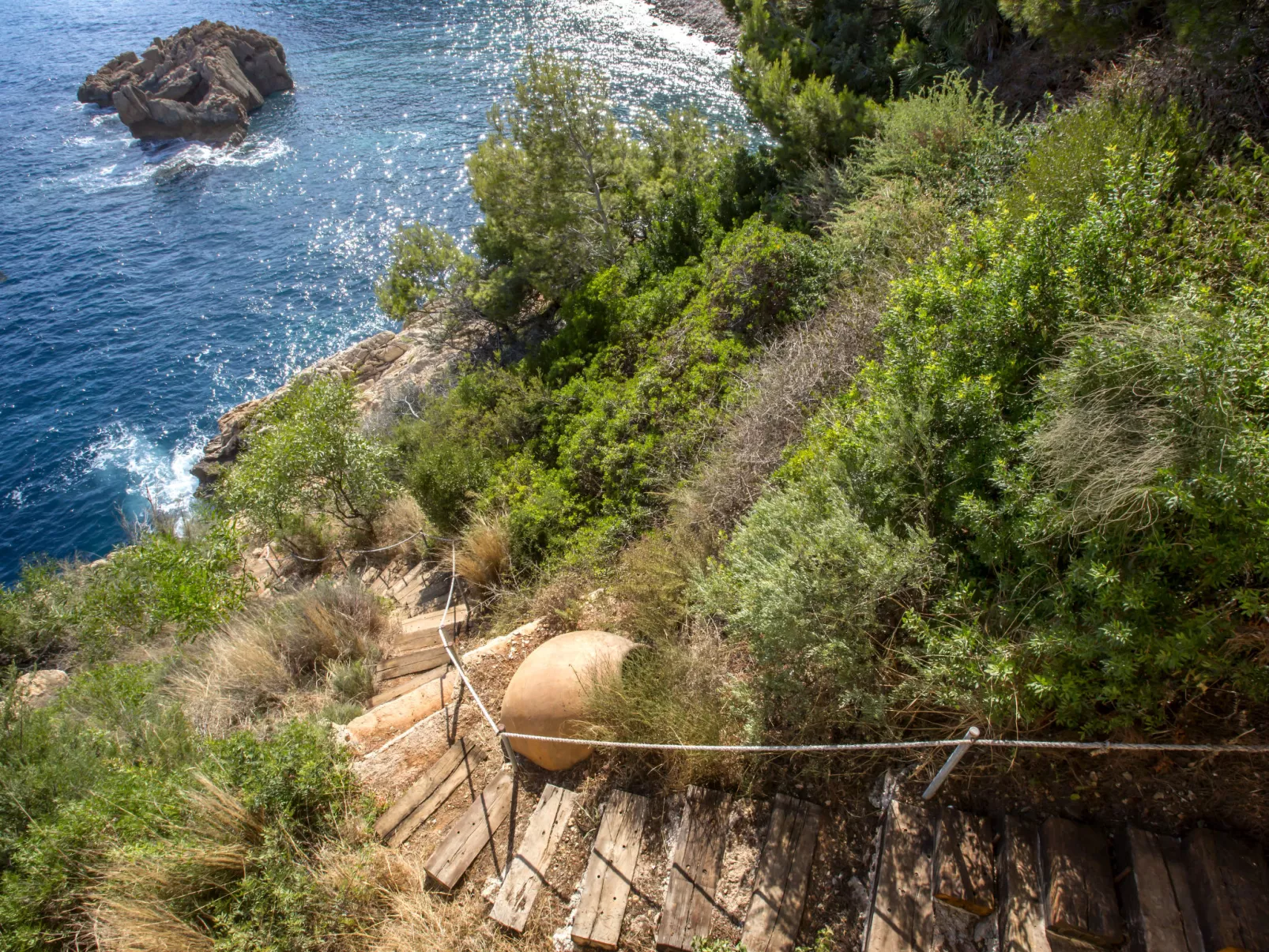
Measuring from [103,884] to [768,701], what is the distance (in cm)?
424

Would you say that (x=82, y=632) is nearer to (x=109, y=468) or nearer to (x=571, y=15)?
(x=109, y=468)

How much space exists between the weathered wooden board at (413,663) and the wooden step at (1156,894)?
517 cm

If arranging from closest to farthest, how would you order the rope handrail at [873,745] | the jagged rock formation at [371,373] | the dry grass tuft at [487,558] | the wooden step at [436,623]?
the rope handrail at [873,745] → the wooden step at [436,623] → the dry grass tuft at [487,558] → the jagged rock formation at [371,373]

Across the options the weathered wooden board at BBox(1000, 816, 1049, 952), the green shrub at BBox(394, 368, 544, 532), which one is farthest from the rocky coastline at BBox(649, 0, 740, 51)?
the weathered wooden board at BBox(1000, 816, 1049, 952)

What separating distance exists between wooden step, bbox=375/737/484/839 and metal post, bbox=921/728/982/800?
10.1ft

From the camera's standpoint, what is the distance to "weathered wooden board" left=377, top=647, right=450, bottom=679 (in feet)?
21.3

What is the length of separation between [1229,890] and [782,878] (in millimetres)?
1798

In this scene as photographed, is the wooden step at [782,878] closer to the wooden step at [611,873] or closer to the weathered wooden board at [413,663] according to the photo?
the wooden step at [611,873]

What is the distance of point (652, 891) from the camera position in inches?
146

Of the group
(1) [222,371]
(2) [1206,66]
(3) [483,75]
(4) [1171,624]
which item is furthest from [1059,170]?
(3) [483,75]

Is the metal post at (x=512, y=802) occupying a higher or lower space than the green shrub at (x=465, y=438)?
higher

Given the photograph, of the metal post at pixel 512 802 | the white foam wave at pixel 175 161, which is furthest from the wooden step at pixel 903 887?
the white foam wave at pixel 175 161

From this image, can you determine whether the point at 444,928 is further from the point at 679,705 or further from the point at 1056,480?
the point at 1056,480

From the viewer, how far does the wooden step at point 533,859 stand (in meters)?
3.84
